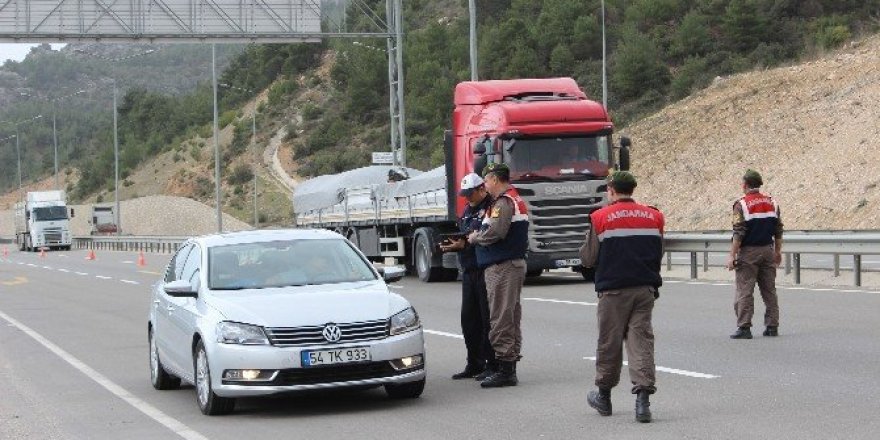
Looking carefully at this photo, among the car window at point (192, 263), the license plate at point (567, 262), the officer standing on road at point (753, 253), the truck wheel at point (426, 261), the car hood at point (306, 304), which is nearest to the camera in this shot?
the car hood at point (306, 304)

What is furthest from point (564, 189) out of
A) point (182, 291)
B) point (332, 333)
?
point (332, 333)

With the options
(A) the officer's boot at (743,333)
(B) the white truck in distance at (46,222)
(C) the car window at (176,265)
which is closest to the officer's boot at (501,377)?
(C) the car window at (176,265)

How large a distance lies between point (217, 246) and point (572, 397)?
10.7 feet

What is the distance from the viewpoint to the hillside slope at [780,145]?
46.7m

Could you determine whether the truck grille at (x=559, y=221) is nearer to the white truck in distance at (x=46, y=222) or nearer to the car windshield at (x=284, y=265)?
the car windshield at (x=284, y=265)

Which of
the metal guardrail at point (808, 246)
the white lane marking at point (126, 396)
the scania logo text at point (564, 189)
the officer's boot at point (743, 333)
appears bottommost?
the white lane marking at point (126, 396)

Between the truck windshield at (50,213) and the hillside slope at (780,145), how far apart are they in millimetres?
36311

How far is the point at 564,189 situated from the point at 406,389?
14435mm

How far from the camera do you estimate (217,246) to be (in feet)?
42.8

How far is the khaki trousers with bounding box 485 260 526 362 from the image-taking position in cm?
1260

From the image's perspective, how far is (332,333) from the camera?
1136cm

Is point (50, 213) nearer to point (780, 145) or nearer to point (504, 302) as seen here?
point (780, 145)

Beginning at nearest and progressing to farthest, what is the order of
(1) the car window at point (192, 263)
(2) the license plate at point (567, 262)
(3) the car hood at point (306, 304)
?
(3) the car hood at point (306, 304), (1) the car window at point (192, 263), (2) the license plate at point (567, 262)

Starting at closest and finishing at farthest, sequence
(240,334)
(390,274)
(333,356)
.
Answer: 1. (333,356)
2. (240,334)
3. (390,274)
